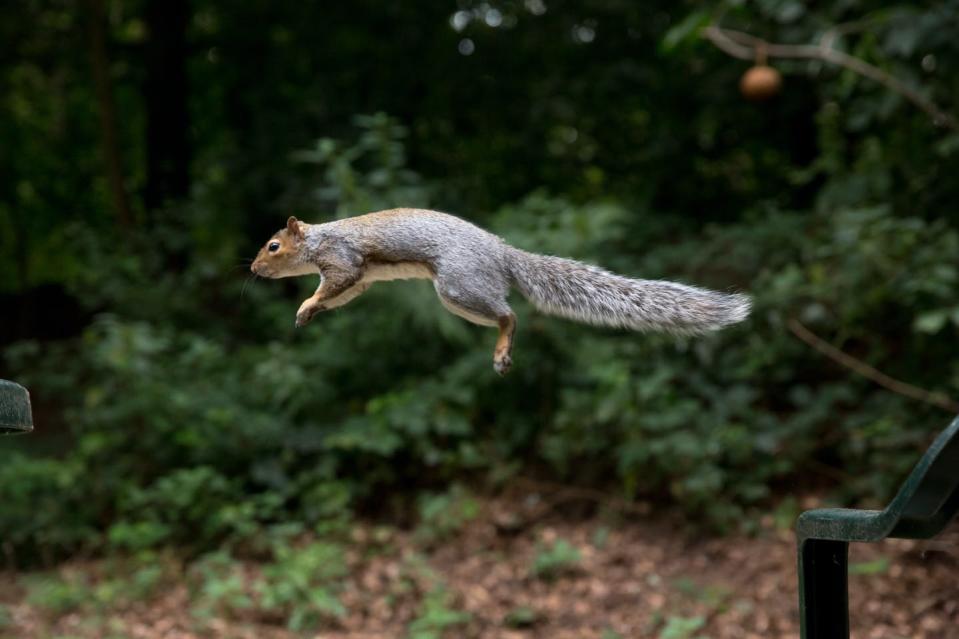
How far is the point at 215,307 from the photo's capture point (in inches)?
261

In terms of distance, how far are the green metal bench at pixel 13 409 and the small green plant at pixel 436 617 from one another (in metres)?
3.04

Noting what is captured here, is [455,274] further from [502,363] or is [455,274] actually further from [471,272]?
[502,363]

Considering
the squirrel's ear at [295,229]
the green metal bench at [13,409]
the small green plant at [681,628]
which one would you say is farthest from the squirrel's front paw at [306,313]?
the small green plant at [681,628]

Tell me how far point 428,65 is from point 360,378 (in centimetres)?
248

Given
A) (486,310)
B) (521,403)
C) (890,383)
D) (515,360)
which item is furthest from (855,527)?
(521,403)

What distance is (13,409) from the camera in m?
1.32

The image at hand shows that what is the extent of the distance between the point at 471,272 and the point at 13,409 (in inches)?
25.6

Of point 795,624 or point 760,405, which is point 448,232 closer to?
point 795,624

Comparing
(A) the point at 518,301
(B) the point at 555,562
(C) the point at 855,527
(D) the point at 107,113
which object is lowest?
(B) the point at 555,562

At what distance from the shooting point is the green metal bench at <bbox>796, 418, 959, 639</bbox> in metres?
1.08

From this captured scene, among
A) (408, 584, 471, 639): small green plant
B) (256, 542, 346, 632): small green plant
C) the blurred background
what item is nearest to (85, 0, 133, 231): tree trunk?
the blurred background

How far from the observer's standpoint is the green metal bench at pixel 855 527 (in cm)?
108

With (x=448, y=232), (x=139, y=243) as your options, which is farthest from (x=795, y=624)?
(x=139, y=243)

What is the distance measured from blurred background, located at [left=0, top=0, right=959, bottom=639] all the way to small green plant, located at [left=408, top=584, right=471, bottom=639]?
0.03 metres
